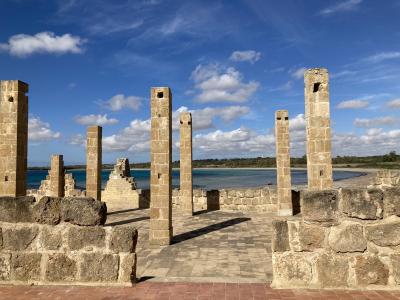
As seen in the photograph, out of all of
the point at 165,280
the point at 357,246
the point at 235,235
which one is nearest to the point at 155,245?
the point at 235,235

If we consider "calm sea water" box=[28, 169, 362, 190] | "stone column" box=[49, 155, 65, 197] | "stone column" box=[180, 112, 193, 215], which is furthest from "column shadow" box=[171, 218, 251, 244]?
"calm sea water" box=[28, 169, 362, 190]

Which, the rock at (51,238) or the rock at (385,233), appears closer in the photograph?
the rock at (385,233)

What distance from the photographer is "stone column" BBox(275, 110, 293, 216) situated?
1364 cm

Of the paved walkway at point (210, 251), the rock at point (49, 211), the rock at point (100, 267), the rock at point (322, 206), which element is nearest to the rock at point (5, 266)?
the rock at point (49, 211)

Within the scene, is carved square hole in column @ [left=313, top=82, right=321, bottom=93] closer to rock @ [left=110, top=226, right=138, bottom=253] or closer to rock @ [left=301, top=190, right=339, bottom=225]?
rock @ [left=301, top=190, right=339, bottom=225]

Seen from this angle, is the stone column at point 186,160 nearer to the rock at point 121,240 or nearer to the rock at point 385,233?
the rock at point 121,240

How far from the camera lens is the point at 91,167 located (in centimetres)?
1424

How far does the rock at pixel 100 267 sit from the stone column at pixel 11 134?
728cm

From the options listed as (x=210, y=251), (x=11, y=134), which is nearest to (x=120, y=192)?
(x=11, y=134)

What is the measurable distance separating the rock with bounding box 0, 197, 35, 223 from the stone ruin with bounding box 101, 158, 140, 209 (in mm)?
13092

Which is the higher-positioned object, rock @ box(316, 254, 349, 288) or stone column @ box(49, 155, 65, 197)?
stone column @ box(49, 155, 65, 197)

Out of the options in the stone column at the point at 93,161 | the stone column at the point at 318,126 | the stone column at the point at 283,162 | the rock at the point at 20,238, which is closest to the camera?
the rock at the point at 20,238

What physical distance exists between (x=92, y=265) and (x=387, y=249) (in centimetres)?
380

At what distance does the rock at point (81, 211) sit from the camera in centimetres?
445
